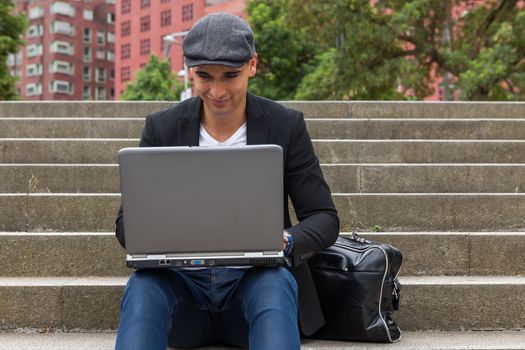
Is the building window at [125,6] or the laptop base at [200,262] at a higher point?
the building window at [125,6]

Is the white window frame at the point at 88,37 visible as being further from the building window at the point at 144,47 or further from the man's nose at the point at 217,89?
the man's nose at the point at 217,89

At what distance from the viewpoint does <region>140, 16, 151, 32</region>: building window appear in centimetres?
7825

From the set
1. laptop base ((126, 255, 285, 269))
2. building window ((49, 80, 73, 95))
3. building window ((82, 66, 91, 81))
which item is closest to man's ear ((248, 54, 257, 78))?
laptop base ((126, 255, 285, 269))

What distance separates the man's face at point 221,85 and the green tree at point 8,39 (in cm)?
1603

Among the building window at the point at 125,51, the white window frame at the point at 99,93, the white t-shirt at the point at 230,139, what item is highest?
the building window at the point at 125,51

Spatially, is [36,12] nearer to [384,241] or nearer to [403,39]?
[403,39]

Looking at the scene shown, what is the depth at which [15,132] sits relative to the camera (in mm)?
6184

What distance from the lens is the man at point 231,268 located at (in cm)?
243

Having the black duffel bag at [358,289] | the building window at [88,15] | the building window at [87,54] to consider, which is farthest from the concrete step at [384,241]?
the building window at [88,15]

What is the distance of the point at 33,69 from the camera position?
9025cm

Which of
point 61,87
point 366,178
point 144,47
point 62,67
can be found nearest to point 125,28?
point 144,47

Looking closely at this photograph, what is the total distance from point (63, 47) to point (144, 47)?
15.7m

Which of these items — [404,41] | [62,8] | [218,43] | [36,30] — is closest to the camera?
[218,43]

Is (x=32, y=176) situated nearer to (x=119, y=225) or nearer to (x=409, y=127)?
(x=119, y=225)
